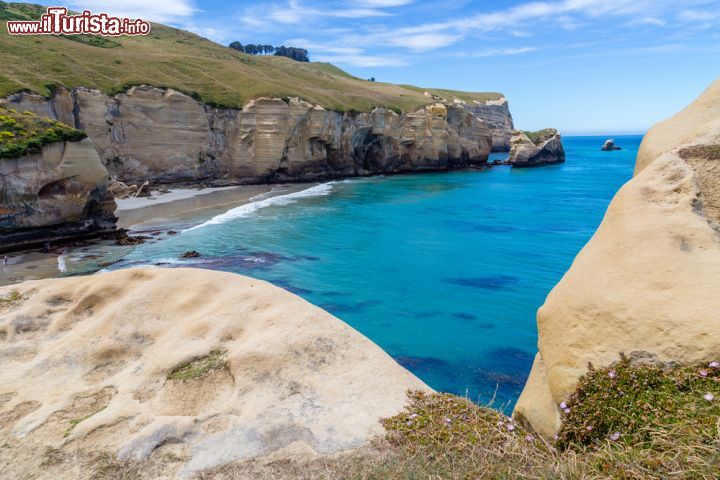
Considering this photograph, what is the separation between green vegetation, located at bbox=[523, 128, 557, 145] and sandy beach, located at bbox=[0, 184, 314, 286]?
74793mm

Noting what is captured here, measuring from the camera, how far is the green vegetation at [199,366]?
28.7ft

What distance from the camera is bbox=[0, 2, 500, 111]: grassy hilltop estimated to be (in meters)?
53.2

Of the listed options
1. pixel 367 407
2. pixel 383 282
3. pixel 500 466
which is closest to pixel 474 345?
pixel 383 282

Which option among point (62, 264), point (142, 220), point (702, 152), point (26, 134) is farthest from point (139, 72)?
point (702, 152)

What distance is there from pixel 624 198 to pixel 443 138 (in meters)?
89.2

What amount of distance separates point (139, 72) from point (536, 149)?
290 feet

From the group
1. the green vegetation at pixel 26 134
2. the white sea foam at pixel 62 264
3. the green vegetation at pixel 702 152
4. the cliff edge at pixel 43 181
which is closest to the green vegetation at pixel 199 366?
the green vegetation at pixel 702 152

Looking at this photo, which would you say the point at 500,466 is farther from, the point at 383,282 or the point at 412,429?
the point at 383,282

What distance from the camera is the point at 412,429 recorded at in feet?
23.4

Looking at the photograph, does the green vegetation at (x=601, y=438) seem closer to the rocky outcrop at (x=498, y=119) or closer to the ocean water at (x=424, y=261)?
the ocean water at (x=424, y=261)

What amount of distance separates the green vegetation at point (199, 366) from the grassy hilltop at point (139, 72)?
4726 centimetres

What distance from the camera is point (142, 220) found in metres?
43.6

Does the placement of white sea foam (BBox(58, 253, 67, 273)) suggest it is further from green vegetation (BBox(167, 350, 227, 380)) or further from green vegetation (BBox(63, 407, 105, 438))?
green vegetation (BBox(63, 407, 105, 438))

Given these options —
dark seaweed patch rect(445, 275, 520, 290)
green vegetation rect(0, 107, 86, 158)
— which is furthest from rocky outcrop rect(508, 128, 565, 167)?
green vegetation rect(0, 107, 86, 158)
